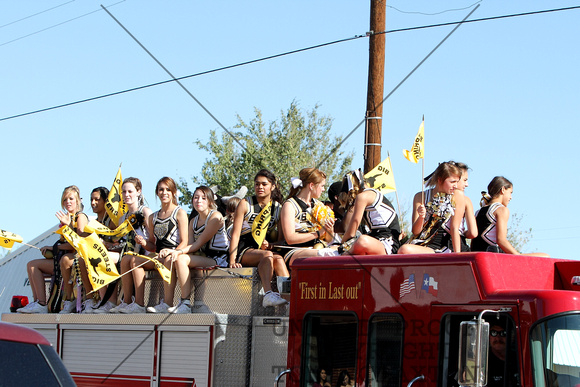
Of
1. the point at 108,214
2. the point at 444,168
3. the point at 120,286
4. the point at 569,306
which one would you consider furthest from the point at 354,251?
the point at 108,214

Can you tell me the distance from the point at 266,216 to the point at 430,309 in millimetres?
3028

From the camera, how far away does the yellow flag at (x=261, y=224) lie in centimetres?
821

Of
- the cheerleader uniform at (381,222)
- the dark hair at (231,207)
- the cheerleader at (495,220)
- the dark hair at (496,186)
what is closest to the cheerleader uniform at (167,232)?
the dark hair at (231,207)

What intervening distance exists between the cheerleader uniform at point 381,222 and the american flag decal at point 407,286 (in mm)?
1384

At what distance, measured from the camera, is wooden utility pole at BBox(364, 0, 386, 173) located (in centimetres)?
1209

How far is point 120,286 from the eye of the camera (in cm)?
909

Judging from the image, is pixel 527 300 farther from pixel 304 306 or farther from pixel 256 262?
pixel 256 262

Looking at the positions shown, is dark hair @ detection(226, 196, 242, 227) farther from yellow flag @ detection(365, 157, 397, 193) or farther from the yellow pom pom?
the yellow pom pom

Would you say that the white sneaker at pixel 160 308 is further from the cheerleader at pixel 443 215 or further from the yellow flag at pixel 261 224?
the cheerleader at pixel 443 215

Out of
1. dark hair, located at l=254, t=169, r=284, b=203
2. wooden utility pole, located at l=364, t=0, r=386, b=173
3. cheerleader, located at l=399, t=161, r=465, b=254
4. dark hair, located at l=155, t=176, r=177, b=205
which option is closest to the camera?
cheerleader, located at l=399, t=161, r=465, b=254

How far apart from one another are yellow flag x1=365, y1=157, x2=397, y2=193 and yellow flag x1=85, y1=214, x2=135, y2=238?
114 inches

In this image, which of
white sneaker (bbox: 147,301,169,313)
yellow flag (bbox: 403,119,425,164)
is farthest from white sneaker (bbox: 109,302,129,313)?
yellow flag (bbox: 403,119,425,164)

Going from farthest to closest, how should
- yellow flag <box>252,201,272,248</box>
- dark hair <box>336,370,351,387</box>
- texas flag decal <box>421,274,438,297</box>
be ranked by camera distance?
1. yellow flag <box>252,201,272,248</box>
2. dark hair <box>336,370,351,387</box>
3. texas flag decal <box>421,274,438,297</box>

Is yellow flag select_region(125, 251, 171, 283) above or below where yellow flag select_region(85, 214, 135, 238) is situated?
below
